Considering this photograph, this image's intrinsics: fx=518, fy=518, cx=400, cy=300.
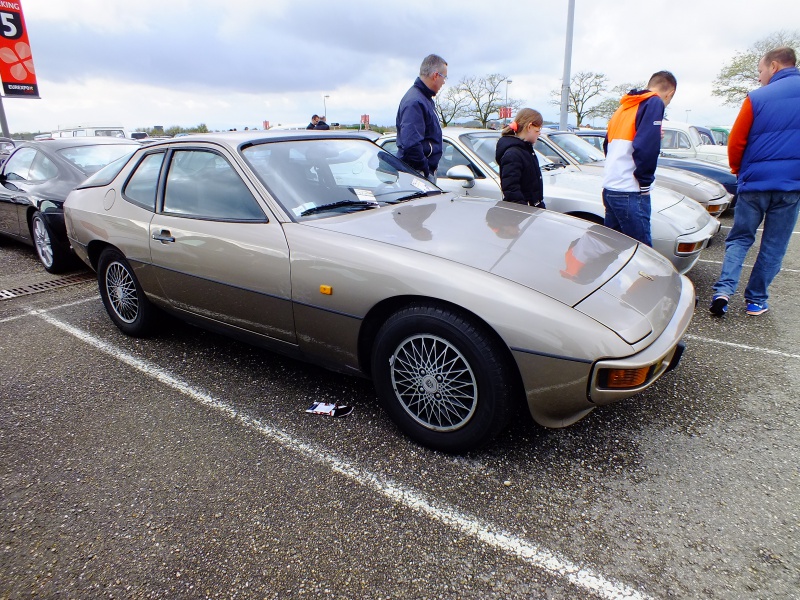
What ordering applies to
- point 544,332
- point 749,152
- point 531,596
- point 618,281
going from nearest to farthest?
point 531,596 → point 544,332 → point 618,281 → point 749,152

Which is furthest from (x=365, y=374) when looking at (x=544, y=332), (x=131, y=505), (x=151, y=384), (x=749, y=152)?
(x=749, y=152)

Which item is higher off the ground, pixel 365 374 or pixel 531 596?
pixel 365 374

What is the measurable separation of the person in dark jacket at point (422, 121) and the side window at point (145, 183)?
6.75 ft

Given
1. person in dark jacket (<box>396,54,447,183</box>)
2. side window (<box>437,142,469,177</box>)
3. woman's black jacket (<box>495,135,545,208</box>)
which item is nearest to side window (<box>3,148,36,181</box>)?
person in dark jacket (<box>396,54,447,183</box>)

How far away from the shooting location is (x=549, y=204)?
492 cm

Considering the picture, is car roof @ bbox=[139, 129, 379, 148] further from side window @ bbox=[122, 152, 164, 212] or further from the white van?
the white van

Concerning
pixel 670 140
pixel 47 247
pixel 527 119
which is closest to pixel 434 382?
pixel 527 119

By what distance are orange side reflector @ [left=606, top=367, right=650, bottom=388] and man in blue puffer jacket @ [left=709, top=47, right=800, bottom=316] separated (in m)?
2.59

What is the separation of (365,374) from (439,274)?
721 mm

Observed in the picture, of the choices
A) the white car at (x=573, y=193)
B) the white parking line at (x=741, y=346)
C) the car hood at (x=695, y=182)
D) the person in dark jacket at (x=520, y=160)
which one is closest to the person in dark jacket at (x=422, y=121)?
the white car at (x=573, y=193)

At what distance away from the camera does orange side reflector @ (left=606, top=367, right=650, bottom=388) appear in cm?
200

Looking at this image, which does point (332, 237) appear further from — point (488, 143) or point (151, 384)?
point (488, 143)

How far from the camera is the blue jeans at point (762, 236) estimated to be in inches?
155

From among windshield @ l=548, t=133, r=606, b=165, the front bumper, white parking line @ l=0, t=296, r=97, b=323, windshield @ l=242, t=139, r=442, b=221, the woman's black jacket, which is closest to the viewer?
the front bumper
